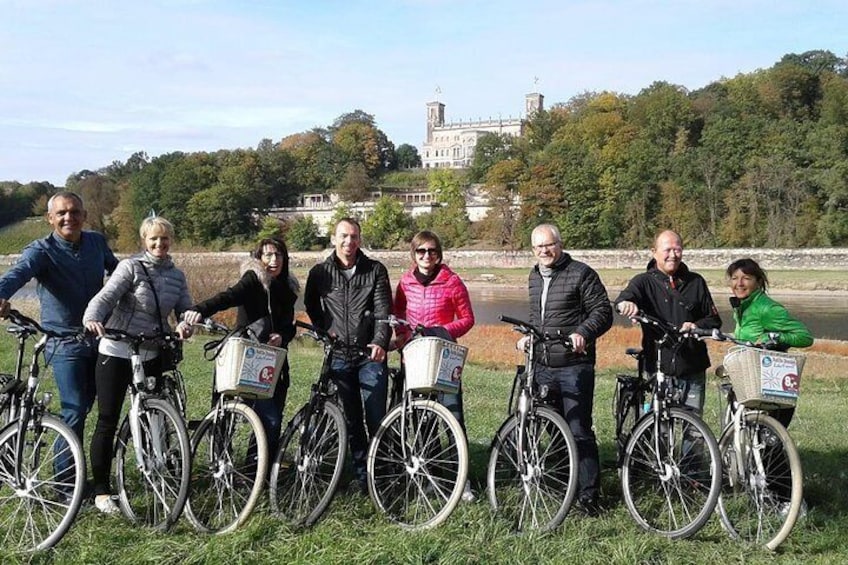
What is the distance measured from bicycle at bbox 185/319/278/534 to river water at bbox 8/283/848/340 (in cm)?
2576

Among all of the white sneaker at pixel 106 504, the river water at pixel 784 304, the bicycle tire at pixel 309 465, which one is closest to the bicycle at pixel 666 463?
the bicycle tire at pixel 309 465

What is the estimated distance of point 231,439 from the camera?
4914 mm

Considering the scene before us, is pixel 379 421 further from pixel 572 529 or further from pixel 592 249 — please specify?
pixel 592 249

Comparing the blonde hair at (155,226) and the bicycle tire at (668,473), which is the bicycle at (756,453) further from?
the blonde hair at (155,226)

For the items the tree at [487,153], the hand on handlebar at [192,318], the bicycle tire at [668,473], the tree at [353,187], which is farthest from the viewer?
the tree at [353,187]

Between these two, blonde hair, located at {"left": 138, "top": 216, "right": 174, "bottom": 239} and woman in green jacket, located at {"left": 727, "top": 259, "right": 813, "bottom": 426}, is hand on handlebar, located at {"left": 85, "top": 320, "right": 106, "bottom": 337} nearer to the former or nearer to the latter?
blonde hair, located at {"left": 138, "top": 216, "right": 174, "bottom": 239}

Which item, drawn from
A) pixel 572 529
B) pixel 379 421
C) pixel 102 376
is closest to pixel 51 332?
pixel 102 376

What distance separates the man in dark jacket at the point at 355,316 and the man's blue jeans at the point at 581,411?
3.71 ft

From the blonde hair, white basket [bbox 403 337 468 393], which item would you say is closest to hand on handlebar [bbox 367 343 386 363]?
white basket [bbox 403 337 468 393]

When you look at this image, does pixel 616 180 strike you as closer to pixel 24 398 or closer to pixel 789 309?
pixel 789 309

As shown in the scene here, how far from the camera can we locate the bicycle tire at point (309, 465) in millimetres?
4723

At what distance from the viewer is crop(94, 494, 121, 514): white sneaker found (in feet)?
16.4

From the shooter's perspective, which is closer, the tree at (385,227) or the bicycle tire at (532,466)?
the bicycle tire at (532,466)

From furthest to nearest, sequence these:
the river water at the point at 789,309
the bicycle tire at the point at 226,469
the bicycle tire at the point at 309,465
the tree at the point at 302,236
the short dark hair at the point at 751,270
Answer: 1. the tree at the point at 302,236
2. the river water at the point at 789,309
3. the short dark hair at the point at 751,270
4. the bicycle tire at the point at 309,465
5. the bicycle tire at the point at 226,469
